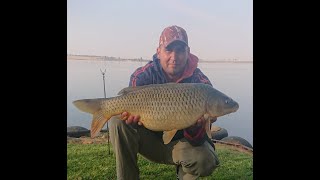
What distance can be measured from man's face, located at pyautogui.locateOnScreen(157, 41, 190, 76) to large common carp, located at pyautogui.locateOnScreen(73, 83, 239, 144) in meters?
0.10

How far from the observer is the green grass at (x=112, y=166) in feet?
7.77

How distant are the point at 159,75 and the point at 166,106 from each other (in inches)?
7.2

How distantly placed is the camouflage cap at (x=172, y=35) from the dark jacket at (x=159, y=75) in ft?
0.29

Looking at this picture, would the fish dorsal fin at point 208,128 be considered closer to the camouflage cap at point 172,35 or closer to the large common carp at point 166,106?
the large common carp at point 166,106

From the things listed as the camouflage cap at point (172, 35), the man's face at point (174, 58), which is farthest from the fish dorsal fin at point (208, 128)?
the camouflage cap at point (172, 35)

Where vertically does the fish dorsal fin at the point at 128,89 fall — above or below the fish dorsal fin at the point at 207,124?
Result: above

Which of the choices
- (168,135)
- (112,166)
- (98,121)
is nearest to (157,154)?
(168,135)

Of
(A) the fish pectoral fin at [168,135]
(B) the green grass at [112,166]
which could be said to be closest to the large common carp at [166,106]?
(A) the fish pectoral fin at [168,135]

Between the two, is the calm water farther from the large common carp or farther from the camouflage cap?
the camouflage cap

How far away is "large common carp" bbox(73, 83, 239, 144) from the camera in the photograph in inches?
89.9

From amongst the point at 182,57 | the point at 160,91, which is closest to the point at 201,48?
the point at 182,57

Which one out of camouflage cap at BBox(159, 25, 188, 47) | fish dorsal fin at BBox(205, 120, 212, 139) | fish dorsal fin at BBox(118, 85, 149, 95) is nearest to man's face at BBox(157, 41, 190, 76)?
camouflage cap at BBox(159, 25, 188, 47)

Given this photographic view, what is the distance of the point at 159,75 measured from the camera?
2.36 metres

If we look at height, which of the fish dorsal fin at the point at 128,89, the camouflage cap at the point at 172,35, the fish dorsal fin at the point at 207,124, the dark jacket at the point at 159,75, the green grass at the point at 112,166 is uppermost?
the camouflage cap at the point at 172,35
